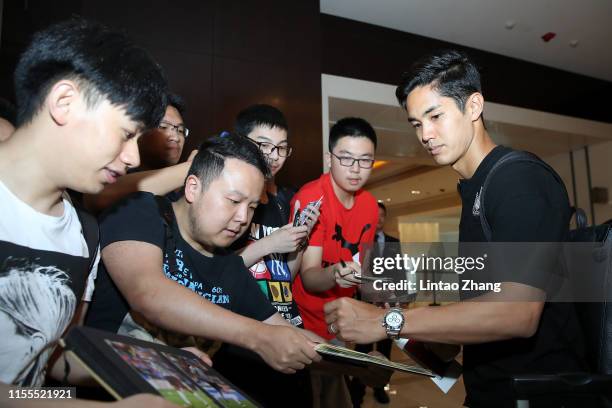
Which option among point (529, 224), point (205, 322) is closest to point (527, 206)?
point (529, 224)

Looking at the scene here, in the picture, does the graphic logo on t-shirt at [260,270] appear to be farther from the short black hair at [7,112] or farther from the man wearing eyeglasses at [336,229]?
the short black hair at [7,112]

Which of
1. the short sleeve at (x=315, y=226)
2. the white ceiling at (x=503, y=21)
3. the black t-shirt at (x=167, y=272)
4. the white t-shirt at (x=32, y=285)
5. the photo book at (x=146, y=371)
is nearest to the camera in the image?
the photo book at (x=146, y=371)

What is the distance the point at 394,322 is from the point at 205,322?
0.51m

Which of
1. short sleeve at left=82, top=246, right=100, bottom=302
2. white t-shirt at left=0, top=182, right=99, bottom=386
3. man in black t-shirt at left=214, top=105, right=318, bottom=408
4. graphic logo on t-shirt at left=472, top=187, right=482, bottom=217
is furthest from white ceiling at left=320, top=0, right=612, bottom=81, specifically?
white t-shirt at left=0, top=182, right=99, bottom=386

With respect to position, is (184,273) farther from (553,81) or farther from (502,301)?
(553,81)

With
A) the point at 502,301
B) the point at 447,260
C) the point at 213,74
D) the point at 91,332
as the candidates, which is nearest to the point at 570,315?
the point at 502,301

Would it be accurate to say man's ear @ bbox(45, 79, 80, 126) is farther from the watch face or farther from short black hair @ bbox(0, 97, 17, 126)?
the watch face

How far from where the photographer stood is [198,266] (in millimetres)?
1400

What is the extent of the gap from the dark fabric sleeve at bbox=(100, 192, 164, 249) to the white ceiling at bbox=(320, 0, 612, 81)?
3.83 meters

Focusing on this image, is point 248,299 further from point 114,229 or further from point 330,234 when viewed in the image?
point 330,234

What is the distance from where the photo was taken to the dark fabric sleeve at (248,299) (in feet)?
4.86

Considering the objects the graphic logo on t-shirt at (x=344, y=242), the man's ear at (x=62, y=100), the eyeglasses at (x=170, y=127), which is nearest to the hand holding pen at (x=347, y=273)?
the graphic logo on t-shirt at (x=344, y=242)

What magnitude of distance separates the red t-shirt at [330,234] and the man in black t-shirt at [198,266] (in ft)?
2.35

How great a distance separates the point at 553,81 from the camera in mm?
6141
